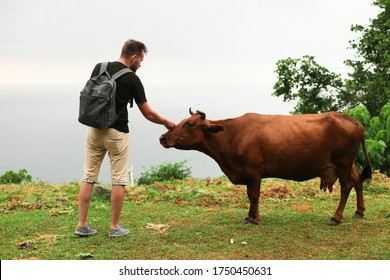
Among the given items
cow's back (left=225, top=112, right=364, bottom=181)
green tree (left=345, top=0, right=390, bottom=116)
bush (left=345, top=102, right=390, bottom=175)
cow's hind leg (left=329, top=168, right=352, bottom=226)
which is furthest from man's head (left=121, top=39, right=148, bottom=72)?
green tree (left=345, top=0, right=390, bottom=116)

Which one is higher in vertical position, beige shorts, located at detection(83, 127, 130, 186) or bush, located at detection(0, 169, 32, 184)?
beige shorts, located at detection(83, 127, 130, 186)

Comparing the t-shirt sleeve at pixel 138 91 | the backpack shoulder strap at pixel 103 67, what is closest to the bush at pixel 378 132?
the t-shirt sleeve at pixel 138 91

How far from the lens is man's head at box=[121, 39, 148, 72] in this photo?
7.20m

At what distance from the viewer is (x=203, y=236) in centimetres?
728

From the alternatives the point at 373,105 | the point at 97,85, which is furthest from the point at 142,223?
the point at 373,105

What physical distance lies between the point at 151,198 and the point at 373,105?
20.6 metres

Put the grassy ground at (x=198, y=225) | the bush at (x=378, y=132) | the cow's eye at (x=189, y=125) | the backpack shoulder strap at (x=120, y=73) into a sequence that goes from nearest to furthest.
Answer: the grassy ground at (x=198, y=225) → the backpack shoulder strap at (x=120, y=73) → the cow's eye at (x=189, y=125) → the bush at (x=378, y=132)

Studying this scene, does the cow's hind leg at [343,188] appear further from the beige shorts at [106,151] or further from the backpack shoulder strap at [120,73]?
the backpack shoulder strap at [120,73]

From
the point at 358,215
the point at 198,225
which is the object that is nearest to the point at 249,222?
the point at 198,225

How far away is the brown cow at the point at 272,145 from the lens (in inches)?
311

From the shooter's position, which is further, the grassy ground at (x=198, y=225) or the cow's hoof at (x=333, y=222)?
the cow's hoof at (x=333, y=222)

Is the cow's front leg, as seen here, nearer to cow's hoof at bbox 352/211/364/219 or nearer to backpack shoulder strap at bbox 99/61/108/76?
cow's hoof at bbox 352/211/364/219

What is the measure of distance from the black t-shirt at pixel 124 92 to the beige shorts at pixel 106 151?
0.44 feet

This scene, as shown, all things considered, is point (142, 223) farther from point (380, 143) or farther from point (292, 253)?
point (380, 143)
